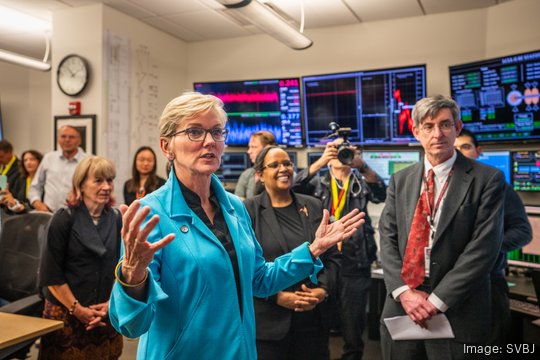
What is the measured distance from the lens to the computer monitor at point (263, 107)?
190 inches

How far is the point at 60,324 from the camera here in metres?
2.05

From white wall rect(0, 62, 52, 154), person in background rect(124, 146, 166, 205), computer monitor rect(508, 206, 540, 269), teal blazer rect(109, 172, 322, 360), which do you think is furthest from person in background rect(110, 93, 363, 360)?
white wall rect(0, 62, 52, 154)

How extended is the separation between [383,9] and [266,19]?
5.00ft

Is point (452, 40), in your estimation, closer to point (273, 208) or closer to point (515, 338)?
point (515, 338)

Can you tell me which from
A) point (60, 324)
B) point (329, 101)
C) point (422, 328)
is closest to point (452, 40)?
point (329, 101)

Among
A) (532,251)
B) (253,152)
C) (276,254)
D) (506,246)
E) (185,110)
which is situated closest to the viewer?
(185,110)

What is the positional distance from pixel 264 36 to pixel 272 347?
12.9 ft

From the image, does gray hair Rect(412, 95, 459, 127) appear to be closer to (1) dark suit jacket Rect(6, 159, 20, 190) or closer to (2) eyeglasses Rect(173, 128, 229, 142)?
(2) eyeglasses Rect(173, 128, 229, 142)

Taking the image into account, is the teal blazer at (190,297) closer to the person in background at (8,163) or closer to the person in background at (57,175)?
the person in background at (57,175)

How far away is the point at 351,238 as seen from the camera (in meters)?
2.93

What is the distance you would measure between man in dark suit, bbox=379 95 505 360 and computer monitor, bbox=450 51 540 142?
1972 mm

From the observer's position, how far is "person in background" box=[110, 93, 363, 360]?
1.12 metres

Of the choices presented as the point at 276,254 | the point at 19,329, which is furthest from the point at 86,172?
the point at 276,254

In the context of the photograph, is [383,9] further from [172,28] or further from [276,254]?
[276,254]
